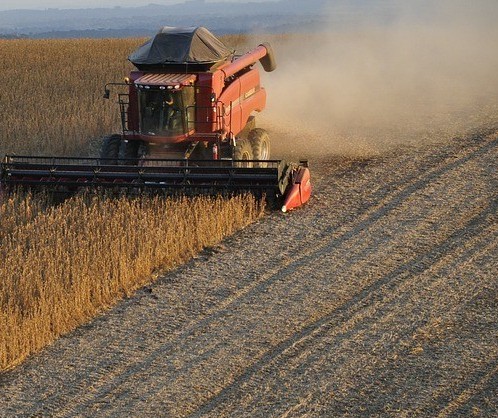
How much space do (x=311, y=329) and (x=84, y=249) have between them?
2.57 m

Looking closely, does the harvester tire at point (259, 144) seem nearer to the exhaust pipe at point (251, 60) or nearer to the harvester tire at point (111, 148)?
the exhaust pipe at point (251, 60)

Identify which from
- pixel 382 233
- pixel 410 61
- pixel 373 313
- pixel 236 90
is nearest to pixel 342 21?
pixel 410 61

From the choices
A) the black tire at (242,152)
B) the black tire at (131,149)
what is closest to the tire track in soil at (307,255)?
the black tire at (242,152)

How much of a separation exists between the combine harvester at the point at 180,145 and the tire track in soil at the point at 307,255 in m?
0.99

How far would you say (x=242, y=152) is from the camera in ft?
37.2

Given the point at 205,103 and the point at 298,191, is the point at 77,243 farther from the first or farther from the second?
the point at 205,103

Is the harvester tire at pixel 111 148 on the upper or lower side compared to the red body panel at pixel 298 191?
upper

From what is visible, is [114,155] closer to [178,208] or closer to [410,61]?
[178,208]

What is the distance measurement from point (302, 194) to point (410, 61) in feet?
47.2

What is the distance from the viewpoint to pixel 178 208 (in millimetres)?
9875

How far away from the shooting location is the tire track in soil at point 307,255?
6.54 metres

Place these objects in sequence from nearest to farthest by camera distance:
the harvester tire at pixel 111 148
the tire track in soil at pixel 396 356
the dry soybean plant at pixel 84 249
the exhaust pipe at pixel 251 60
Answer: the tire track in soil at pixel 396 356
the dry soybean plant at pixel 84 249
the harvester tire at pixel 111 148
the exhaust pipe at pixel 251 60

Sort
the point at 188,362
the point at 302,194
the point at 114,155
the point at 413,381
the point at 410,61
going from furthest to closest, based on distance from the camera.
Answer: the point at 410,61 < the point at 114,155 < the point at 302,194 < the point at 188,362 < the point at 413,381

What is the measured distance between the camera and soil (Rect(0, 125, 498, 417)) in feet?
20.3
